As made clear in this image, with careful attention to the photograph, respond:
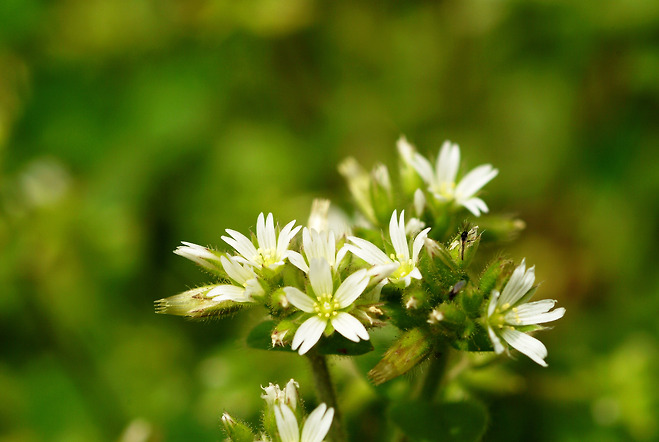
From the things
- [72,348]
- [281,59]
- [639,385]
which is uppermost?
[281,59]

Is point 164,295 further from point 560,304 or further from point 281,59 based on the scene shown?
point 560,304

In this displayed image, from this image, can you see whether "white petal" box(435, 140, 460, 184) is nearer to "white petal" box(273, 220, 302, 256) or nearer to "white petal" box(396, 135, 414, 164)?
"white petal" box(396, 135, 414, 164)

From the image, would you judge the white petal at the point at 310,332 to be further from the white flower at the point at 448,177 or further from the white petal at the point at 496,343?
the white flower at the point at 448,177

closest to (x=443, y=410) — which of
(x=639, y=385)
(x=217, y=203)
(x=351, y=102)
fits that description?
(x=639, y=385)

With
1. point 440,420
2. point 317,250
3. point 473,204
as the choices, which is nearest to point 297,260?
point 317,250

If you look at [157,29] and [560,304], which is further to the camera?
[157,29]

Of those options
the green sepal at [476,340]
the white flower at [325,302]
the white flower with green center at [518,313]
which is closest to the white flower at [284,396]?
the white flower at [325,302]

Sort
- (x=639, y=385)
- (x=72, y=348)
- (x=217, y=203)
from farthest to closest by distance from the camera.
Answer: (x=217, y=203)
(x=72, y=348)
(x=639, y=385)

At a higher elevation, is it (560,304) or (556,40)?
(556,40)
